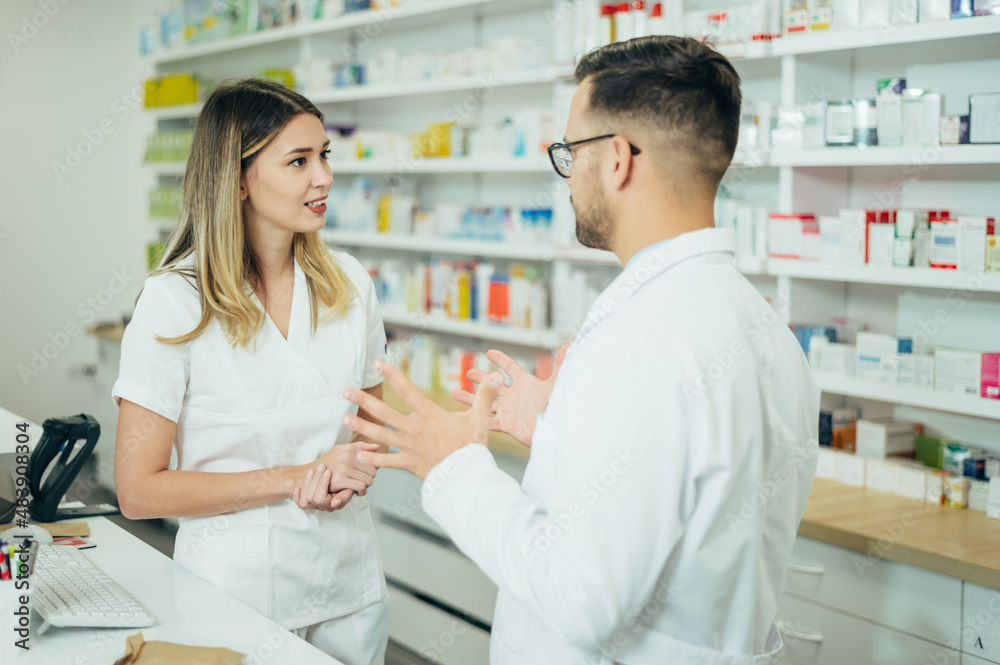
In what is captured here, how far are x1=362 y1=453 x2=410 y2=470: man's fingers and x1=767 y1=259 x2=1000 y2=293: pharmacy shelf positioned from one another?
1770 mm

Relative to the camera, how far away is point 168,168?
5.45 m

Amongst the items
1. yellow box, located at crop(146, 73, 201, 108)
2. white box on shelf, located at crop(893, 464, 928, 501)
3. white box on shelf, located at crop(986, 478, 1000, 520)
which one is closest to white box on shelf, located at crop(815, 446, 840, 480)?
white box on shelf, located at crop(893, 464, 928, 501)

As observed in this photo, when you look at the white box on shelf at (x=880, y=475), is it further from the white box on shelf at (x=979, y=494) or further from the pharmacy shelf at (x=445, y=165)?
the pharmacy shelf at (x=445, y=165)

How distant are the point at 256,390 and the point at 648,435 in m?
0.92

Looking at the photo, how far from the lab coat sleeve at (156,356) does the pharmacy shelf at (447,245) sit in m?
1.98

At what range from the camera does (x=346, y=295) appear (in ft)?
5.81

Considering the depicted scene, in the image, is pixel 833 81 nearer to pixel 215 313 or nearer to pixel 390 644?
pixel 215 313

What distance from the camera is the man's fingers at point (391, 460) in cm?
110

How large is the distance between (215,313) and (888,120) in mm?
1892

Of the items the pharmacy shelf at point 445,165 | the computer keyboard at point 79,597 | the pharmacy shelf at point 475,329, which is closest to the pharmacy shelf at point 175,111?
the pharmacy shelf at point 445,165

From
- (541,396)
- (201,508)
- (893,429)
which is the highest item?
(541,396)

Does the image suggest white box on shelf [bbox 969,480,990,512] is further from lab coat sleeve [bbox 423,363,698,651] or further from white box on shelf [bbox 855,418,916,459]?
lab coat sleeve [bbox 423,363,698,651]

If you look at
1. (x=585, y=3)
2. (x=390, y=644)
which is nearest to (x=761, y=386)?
(x=585, y=3)

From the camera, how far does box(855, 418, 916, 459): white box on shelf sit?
2.56 metres
